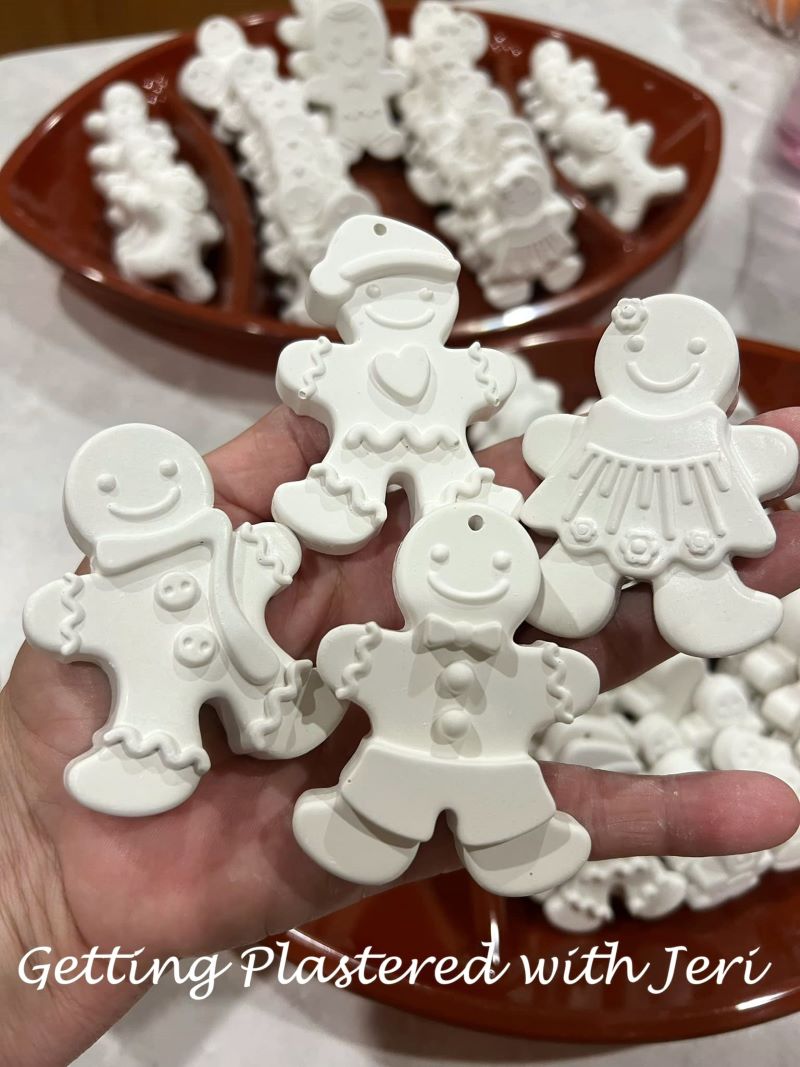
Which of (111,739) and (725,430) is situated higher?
(725,430)

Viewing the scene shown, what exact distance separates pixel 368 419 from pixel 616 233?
70 centimetres

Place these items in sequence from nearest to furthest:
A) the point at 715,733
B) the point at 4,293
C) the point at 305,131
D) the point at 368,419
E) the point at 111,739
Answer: the point at 111,739 → the point at 368,419 → the point at 715,733 → the point at 305,131 → the point at 4,293

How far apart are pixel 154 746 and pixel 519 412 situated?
0.58 metres

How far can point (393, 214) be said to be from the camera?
54.1 inches

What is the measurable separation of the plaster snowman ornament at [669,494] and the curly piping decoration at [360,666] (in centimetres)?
14

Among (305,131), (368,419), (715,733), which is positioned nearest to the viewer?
(368,419)

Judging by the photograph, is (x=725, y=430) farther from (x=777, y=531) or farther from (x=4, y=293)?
(x=4, y=293)

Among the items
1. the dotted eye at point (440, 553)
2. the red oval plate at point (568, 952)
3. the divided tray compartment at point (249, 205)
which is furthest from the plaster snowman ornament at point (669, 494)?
the divided tray compartment at point (249, 205)

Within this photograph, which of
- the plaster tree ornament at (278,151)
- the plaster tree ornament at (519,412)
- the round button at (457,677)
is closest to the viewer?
the round button at (457,677)

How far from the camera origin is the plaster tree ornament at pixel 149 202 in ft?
3.92

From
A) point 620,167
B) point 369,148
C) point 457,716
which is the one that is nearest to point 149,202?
point 369,148

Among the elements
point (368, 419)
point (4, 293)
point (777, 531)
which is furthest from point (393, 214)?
point (777, 531)

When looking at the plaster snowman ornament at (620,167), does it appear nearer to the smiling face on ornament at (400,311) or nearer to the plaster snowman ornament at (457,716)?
the smiling face on ornament at (400,311)

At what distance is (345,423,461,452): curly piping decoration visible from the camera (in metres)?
0.73
